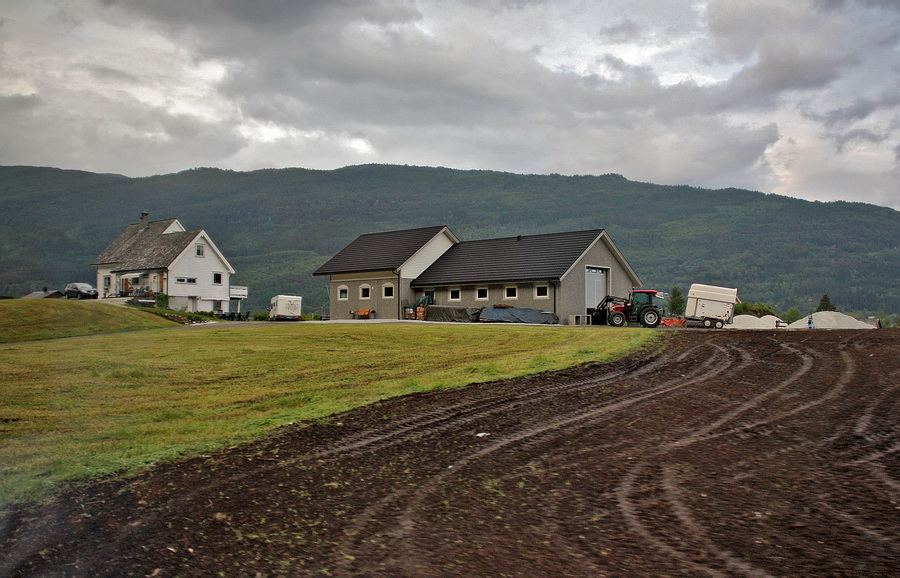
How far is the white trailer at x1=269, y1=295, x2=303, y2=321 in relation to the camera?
51594 millimetres

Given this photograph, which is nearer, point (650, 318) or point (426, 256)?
point (650, 318)

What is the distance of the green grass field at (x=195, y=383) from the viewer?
7.34m

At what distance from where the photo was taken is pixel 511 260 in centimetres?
4128

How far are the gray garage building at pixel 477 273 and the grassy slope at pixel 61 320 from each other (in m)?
16.3

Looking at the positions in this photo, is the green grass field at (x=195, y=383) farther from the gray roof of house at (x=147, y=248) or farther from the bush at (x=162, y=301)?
the gray roof of house at (x=147, y=248)

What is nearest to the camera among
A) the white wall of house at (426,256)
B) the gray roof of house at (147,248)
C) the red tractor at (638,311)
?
the red tractor at (638,311)

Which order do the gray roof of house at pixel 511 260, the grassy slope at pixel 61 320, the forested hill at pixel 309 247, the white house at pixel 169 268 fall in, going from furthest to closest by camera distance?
the forested hill at pixel 309 247 < the white house at pixel 169 268 < the gray roof of house at pixel 511 260 < the grassy slope at pixel 61 320

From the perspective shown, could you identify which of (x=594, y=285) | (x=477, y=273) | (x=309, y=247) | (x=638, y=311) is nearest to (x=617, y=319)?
(x=638, y=311)

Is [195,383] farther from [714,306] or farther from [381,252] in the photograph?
[381,252]

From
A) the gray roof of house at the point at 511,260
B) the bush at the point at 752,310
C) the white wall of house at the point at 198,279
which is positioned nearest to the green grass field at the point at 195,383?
the gray roof of house at the point at 511,260

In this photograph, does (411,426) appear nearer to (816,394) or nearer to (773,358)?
(816,394)

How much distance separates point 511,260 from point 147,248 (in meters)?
38.0

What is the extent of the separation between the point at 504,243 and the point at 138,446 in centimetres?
3763

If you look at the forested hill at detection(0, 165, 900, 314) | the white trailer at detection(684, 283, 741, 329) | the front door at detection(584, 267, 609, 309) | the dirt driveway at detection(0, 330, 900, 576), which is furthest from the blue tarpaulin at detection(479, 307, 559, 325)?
the forested hill at detection(0, 165, 900, 314)
